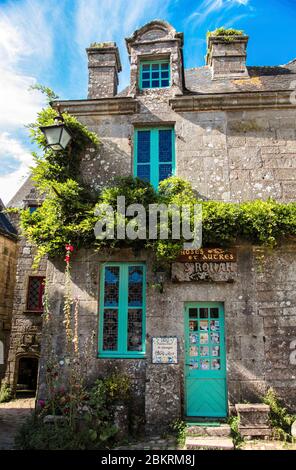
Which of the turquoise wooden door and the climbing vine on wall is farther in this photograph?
the climbing vine on wall

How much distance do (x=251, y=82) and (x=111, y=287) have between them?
17.0ft

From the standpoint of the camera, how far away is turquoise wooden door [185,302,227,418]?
601cm

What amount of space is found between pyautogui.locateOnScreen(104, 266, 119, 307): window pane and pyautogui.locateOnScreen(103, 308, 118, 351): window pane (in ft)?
0.47

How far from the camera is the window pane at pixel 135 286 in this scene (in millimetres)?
6562

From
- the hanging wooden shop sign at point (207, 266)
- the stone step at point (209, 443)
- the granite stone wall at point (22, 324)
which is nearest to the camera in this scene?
the stone step at point (209, 443)

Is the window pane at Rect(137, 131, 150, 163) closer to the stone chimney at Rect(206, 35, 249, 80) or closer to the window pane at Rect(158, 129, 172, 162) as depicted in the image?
the window pane at Rect(158, 129, 172, 162)

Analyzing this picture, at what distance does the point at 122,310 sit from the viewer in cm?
653

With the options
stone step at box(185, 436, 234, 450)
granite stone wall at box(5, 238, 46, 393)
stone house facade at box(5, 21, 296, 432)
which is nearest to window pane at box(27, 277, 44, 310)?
granite stone wall at box(5, 238, 46, 393)

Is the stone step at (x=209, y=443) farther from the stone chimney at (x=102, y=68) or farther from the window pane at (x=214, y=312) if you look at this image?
the stone chimney at (x=102, y=68)

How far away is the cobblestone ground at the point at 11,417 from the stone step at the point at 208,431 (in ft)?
8.43

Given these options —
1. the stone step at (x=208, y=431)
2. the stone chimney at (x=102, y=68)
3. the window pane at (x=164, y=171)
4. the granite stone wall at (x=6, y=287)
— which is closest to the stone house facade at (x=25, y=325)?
the granite stone wall at (x=6, y=287)

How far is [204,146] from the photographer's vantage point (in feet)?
23.5

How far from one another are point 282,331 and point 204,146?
3637 mm
